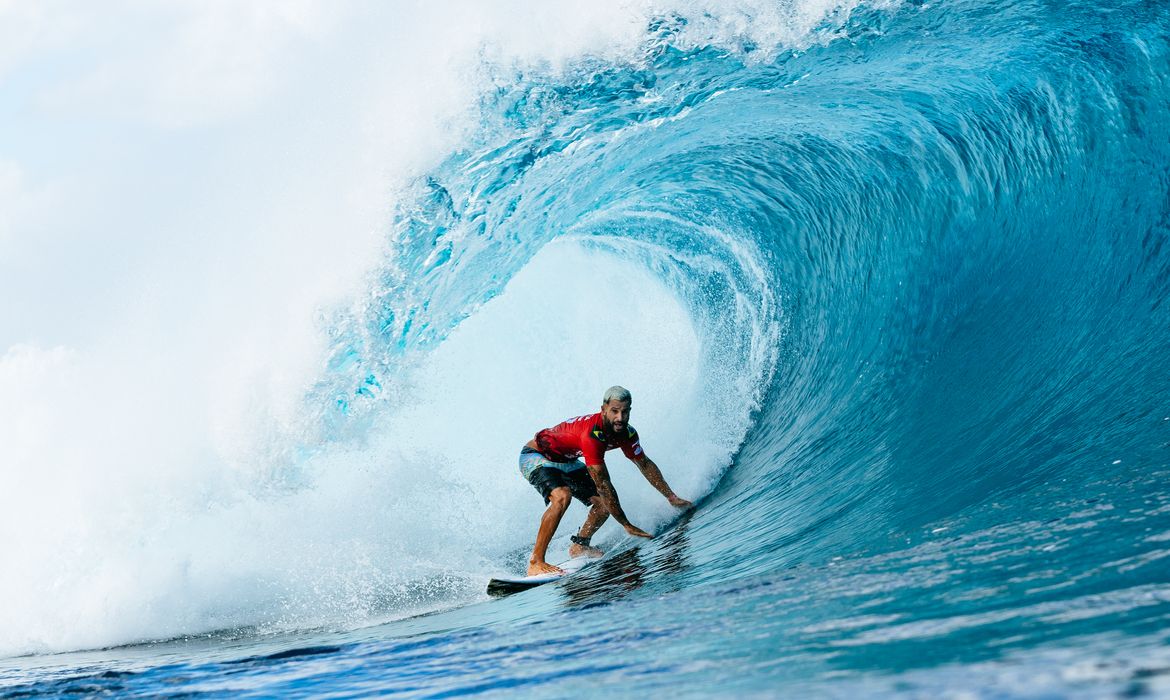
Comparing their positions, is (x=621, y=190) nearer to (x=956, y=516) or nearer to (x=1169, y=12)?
(x=1169, y=12)

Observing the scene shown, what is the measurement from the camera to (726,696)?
2262 mm

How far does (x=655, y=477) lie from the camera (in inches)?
280

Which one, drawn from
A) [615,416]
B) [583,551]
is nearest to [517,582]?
[583,551]

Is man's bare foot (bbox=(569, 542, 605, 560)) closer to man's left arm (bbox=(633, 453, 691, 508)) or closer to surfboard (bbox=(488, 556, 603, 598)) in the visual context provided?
surfboard (bbox=(488, 556, 603, 598))

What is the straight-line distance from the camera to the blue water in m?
2.71

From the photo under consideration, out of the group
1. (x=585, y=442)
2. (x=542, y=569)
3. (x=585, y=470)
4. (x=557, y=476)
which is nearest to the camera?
(x=542, y=569)

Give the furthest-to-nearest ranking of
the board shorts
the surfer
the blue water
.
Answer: the board shorts < the surfer < the blue water

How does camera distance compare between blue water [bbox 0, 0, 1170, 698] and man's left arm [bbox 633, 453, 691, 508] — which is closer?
blue water [bbox 0, 0, 1170, 698]

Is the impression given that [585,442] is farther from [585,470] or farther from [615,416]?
[585,470]

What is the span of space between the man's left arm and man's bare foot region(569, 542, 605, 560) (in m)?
0.68

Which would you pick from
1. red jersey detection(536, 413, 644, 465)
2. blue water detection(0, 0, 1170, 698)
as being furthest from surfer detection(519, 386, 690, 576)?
blue water detection(0, 0, 1170, 698)

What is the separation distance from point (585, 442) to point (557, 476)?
463 mm

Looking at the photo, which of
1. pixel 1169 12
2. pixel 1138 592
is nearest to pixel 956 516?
pixel 1138 592

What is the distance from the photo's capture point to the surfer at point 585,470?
661 centimetres
